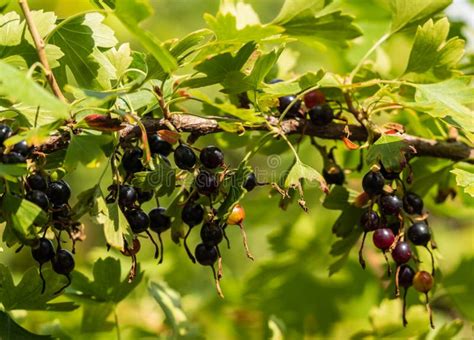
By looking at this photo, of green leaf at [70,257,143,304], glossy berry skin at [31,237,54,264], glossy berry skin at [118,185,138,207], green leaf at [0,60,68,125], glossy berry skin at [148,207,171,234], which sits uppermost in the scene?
green leaf at [0,60,68,125]

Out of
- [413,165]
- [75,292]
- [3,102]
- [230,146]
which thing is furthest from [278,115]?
[75,292]

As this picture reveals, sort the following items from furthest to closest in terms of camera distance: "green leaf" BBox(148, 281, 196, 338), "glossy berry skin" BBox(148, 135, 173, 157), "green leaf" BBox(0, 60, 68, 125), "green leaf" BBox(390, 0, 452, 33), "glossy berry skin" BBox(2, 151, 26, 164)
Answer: "green leaf" BBox(148, 281, 196, 338)
"green leaf" BBox(390, 0, 452, 33)
"glossy berry skin" BBox(148, 135, 173, 157)
"glossy berry skin" BBox(2, 151, 26, 164)
"green leaf" BBox(0, 60, 68, 125)

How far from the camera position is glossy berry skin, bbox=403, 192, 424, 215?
4.85ft

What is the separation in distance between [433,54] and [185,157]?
1.84 feet

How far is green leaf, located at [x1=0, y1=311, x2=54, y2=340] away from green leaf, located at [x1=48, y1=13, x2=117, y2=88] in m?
0.50

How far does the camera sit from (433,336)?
184 cm

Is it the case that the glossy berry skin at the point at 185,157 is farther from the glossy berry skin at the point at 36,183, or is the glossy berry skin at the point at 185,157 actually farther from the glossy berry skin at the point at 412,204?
the glossy berry skin at the point at 412,204

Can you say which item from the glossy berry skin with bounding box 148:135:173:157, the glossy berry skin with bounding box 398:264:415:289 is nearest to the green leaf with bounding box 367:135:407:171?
the glossy berry skin with bounding box 398:264:415:289

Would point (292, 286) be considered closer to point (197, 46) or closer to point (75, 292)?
point (75, 292)

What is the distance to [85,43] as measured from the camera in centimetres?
140

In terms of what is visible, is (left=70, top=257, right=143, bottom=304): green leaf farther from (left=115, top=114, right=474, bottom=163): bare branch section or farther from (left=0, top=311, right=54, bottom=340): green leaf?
(left=115, top=114, right=474, bottom=163): bare branch section

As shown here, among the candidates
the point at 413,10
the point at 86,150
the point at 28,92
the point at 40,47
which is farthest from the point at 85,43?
the point at 413,10

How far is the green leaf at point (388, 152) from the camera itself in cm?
136

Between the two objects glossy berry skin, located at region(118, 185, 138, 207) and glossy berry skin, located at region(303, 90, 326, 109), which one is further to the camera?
glossy berry skin, located at region(303, 90, 326, 109)
